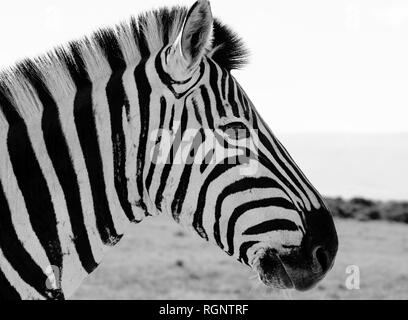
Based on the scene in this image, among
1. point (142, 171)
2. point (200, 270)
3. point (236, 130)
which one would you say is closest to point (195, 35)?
point (236, 130)

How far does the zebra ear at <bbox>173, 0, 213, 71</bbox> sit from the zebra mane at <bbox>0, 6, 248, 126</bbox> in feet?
0.94

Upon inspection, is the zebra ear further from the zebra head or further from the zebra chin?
the zebra chin

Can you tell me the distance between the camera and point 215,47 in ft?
13.0

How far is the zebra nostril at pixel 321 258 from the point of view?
3.44 m

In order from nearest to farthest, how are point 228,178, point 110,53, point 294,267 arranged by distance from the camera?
point 294,267, point 228,178, point 110,53

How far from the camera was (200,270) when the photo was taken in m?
22.5

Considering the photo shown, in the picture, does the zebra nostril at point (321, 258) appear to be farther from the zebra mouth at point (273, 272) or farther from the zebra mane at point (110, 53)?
the zebra mane at point (110, 53)

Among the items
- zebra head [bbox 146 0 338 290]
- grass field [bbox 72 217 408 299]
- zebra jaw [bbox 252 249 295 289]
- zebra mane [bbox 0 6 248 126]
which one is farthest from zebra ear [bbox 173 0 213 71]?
grass field [bbox 72 217 408 299]

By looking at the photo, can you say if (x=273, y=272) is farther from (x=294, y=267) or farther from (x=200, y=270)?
(x=200, y=270)

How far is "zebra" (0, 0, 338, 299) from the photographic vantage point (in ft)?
11.3

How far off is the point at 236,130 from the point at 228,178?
0.25 m
